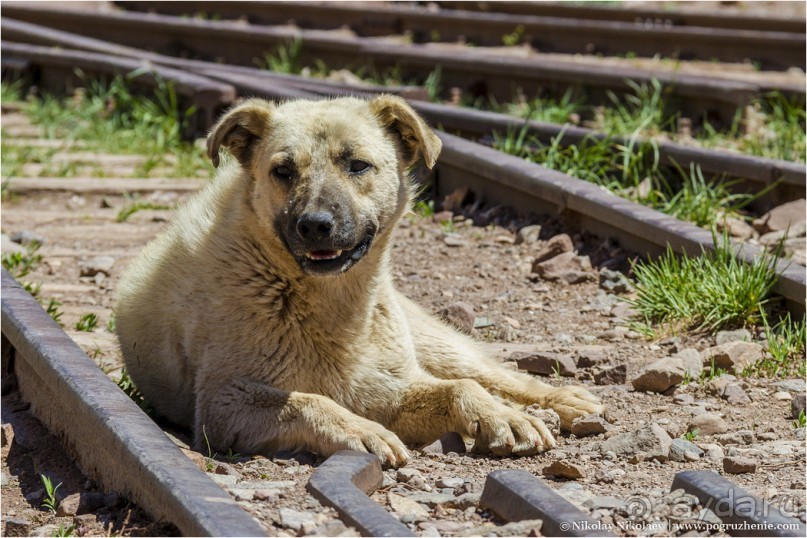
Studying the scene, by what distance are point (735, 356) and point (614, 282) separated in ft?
4.09

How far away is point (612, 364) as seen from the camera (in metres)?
5.37

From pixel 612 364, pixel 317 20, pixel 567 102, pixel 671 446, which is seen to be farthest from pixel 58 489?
pixel 317 20

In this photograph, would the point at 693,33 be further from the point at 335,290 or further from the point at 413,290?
the point at 335,290

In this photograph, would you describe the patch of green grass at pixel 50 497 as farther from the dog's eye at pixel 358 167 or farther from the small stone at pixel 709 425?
the small stone at pixel 709 425

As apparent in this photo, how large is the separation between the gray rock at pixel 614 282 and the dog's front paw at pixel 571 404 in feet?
4.85

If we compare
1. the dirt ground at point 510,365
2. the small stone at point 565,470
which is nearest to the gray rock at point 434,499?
the dirt ground at point 510,365

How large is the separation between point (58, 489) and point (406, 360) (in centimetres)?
157

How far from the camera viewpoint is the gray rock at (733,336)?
Result: 544 cm

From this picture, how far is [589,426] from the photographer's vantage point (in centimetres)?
452

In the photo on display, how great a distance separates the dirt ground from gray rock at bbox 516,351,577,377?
0.05ft

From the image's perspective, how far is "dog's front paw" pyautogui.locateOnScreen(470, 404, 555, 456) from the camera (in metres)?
4.31

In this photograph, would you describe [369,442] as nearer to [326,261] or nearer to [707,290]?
[326,261]

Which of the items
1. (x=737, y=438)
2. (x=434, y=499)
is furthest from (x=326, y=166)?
(x=737, y=438)

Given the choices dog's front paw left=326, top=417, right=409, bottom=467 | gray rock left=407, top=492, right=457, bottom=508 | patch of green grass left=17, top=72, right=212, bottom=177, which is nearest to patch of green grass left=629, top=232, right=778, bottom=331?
dog's front paw left=326, top=417, right=409, bottom=467
